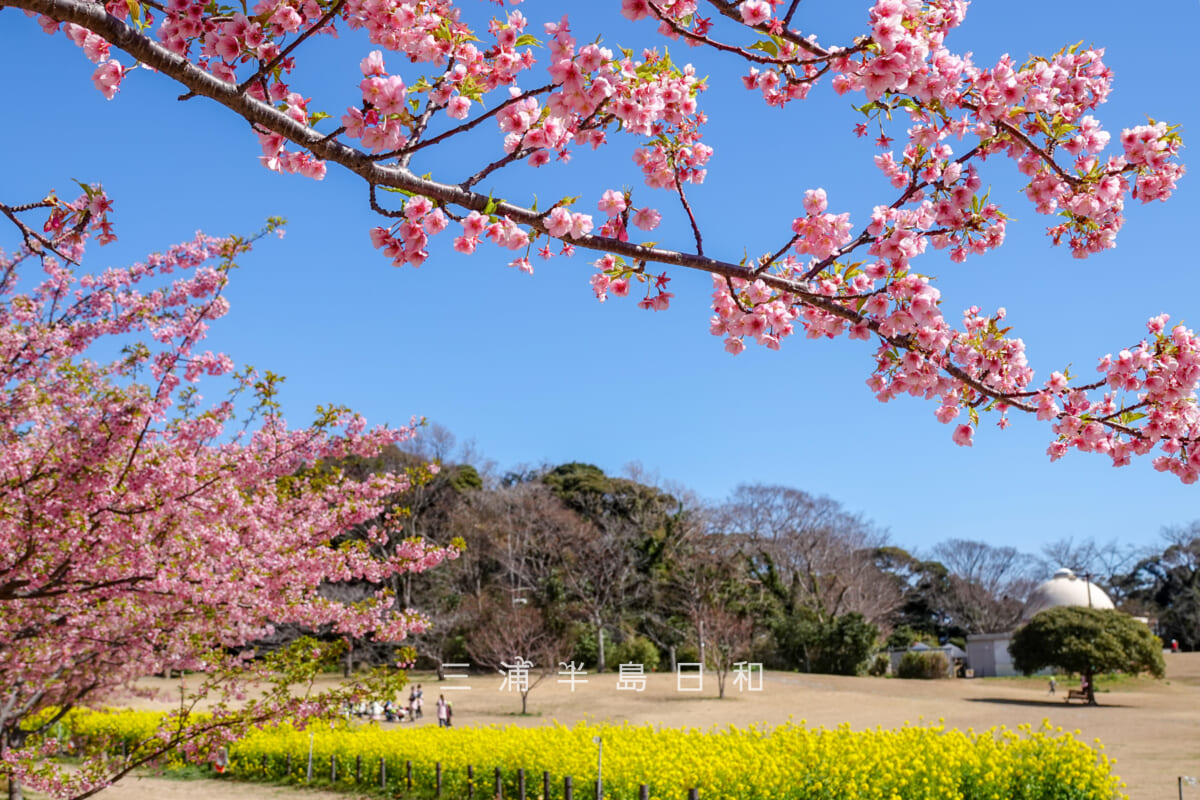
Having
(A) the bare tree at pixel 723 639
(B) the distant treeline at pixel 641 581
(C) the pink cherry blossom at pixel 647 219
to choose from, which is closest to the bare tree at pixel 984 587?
(B) the distant treeline at pixel 641 581

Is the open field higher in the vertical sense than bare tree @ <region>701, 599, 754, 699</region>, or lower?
lower

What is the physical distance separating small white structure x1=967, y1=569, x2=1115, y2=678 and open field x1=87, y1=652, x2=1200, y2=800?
14.3 feet

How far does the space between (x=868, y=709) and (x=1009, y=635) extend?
52.3 ft

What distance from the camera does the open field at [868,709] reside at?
13383 millimetres

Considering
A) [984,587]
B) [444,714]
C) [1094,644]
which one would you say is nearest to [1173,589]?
[984,587]

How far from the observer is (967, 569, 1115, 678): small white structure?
110 ft

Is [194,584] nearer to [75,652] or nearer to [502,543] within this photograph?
[75,652]

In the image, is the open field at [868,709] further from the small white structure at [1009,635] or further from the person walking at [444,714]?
the small white structure at [1009,635]

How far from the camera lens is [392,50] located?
2.46 meters

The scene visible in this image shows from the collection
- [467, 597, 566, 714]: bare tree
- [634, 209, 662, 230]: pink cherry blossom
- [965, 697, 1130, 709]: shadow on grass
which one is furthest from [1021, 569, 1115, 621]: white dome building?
[634, 209, 662, 230]: pink cherry blossom

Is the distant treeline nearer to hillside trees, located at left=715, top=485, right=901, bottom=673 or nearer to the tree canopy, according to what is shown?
hillside trees, located at left=715, top=485, right=901, bottom=673

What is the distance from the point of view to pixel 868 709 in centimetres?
2031

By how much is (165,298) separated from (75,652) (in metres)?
2.56

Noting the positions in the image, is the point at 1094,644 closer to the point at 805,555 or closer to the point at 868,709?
the point at 868,709
